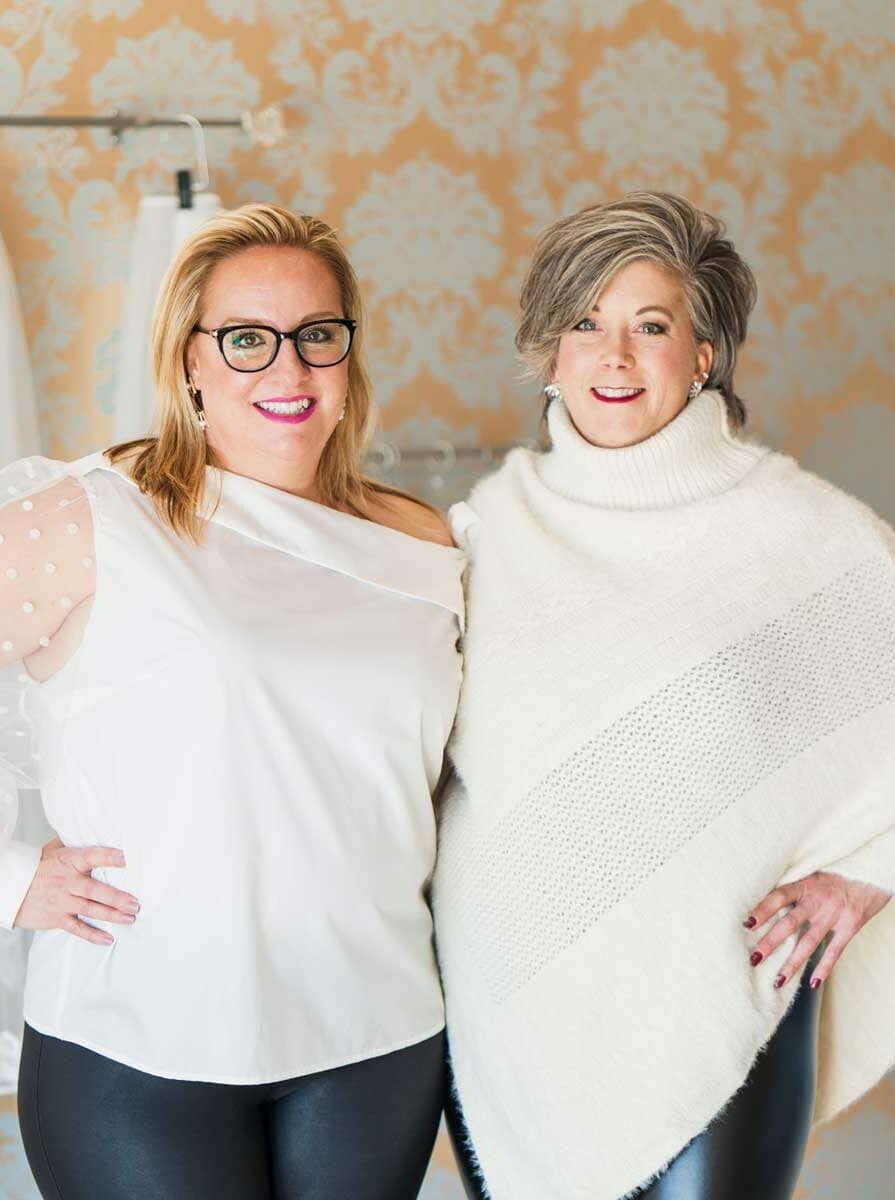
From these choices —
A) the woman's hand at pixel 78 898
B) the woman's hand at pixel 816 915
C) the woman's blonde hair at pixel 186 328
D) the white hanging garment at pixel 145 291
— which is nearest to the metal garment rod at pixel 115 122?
the white hanging garment at pixel 145 291

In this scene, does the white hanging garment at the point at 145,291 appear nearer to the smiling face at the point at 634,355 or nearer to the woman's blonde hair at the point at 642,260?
the woman's blonde hair at the point at 642,260

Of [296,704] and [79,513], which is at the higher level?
[79,513]

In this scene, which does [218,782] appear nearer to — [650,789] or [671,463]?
[650,789]

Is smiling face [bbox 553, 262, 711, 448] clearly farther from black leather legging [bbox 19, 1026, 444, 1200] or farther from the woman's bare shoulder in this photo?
black leather legging [bbox 19, 1026, 444, 1200]

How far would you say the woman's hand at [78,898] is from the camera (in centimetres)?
166

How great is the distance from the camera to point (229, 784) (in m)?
1.60

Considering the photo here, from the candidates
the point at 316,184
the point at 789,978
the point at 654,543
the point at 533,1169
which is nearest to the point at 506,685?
the point at 654,543

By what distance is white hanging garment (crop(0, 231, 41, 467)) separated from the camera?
2398 mm

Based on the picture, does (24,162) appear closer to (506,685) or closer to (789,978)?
(506,685)

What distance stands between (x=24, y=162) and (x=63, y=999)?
158 cm

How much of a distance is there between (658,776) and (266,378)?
686 millimetres

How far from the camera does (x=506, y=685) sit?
5.92 ft

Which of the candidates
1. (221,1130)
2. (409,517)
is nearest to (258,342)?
(409,517)

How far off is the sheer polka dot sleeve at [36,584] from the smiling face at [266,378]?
0.69 feet
